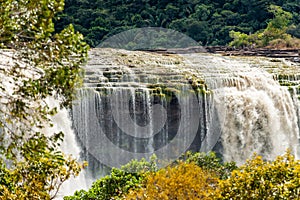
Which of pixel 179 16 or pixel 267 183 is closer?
pixel 267 183

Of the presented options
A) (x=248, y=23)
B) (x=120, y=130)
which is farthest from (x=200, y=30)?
(x=120, y=130)

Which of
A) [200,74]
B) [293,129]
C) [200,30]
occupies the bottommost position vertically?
[293,129]

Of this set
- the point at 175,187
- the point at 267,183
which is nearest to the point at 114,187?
the point at 175,187

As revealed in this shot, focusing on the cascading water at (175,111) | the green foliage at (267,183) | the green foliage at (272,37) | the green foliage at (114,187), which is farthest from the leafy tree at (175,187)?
the green foliage at (272,37)

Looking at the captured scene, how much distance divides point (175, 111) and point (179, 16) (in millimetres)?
22403

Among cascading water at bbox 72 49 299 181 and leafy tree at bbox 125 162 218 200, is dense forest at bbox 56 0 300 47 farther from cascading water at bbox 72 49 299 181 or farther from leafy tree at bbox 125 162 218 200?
leafy tree at bbox 125 162 218 200

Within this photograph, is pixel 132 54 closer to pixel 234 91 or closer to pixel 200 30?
pixel 234 91

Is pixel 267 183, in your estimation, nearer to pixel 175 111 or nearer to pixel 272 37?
pixel 175 111

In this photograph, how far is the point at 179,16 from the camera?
43281 mm

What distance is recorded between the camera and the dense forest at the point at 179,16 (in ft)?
134

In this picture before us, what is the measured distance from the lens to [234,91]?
76.2ft

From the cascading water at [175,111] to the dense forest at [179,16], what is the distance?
15087mm

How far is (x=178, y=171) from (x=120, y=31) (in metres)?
29.0

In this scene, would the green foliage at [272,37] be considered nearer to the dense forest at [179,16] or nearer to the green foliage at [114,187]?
the dense forest at [179,16]
